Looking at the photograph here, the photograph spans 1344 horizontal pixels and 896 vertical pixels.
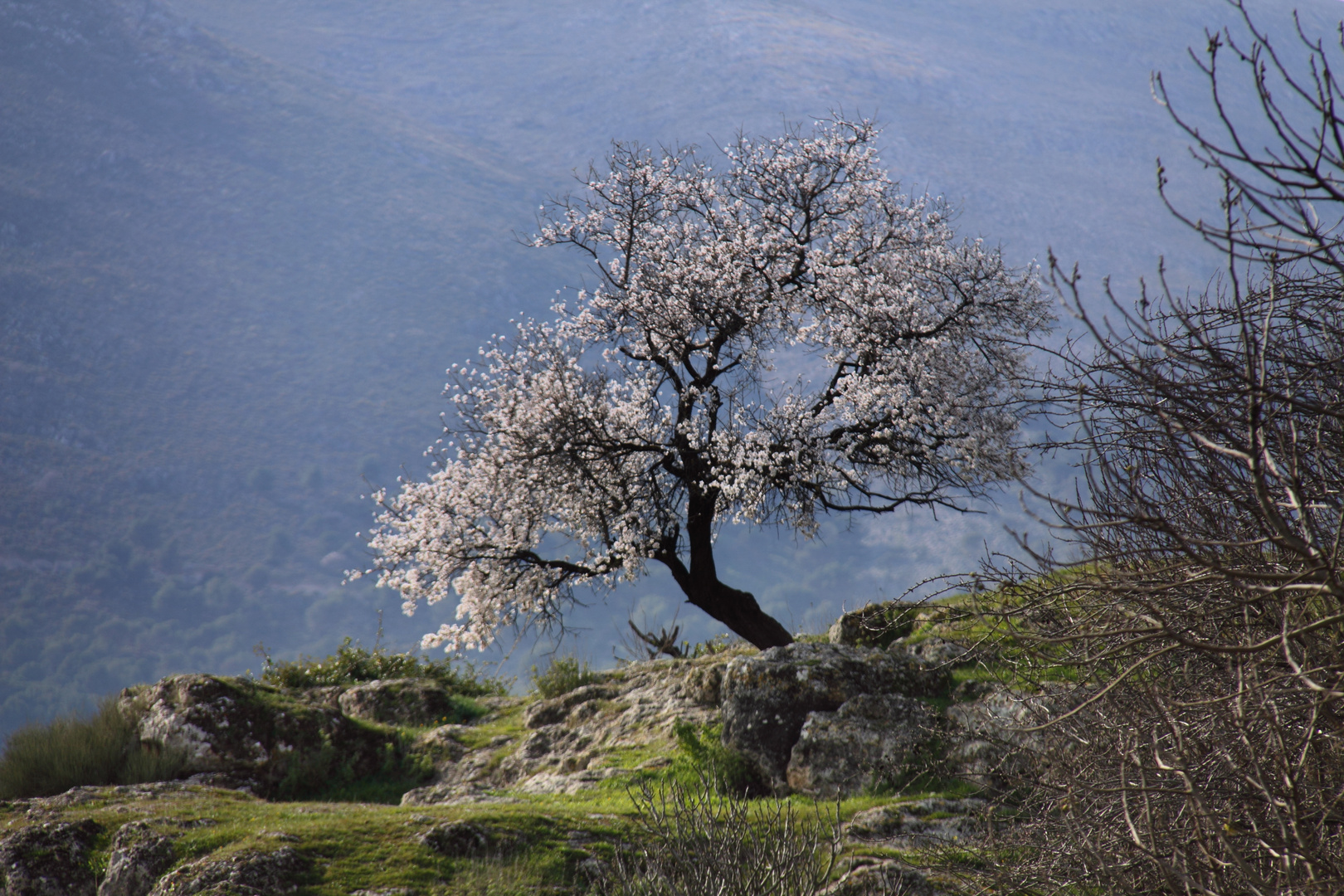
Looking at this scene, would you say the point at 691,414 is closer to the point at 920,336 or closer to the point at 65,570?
the point at 920,336

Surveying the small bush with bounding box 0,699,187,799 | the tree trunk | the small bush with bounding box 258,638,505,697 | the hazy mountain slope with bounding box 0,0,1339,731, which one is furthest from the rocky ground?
the hazy mountain slope with bounding box 0,0,1339,731

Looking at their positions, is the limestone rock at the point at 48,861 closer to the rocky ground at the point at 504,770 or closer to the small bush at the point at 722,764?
the rocky ground at the point at 504,770

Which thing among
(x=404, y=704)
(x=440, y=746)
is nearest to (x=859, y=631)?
(x=440, y=746)

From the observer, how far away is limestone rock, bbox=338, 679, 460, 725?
13.0 meters

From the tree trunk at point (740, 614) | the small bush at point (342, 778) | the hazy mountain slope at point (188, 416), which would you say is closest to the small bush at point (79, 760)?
the small bush at point (342, 778)

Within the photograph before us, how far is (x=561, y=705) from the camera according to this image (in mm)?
12391

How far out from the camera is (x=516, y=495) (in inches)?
530

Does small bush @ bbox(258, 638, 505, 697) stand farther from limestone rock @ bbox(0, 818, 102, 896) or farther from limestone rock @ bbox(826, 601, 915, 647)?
limestone rock @ bbox(0, 818, 102, 896)

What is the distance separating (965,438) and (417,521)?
29.1ft

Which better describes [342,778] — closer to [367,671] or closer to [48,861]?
[48,861]

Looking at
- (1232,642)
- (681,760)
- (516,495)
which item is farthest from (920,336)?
(1232,642)

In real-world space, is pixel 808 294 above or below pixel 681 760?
above

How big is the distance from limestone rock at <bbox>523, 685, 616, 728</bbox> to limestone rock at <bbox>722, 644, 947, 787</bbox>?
3.77m

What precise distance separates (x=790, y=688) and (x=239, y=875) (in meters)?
5.40
